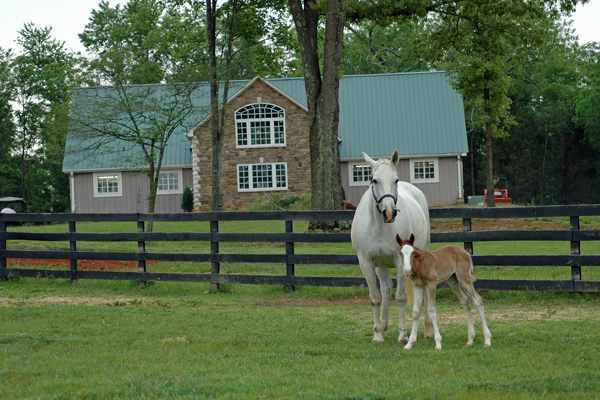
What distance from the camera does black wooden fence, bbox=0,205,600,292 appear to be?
32.6 ft

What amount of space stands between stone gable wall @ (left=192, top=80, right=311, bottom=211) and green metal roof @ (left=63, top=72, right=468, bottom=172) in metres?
1.33

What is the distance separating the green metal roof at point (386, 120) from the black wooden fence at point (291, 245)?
24.3 m

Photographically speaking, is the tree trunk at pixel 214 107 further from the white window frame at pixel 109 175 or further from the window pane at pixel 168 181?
the white window frame at pixel 109 175

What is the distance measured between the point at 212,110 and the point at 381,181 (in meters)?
25.5

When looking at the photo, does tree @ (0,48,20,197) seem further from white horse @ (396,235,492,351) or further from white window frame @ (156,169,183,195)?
white horse @ (396,235,492,351)

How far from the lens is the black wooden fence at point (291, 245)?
392 inches

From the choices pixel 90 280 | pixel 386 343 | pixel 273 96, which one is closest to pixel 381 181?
pixel 386 343

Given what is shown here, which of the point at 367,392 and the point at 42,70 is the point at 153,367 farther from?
the point at 42,70

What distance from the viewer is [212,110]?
31891 mm

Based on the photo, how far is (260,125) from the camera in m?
38.1

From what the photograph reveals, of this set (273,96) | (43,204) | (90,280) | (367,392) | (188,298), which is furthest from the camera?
(43,204)

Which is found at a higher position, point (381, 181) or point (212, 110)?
point (212, 110)

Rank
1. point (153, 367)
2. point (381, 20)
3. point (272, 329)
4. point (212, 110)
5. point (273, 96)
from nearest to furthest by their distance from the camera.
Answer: point (153, 367)
point (272, 329)
point (381, 20)
point (212, 110)
point (273, 96)

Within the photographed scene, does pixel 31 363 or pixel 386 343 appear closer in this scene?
pixel 31 363
